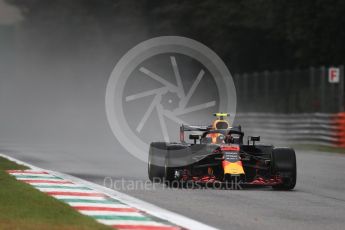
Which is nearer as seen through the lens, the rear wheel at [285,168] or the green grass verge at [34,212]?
the green grass verge at [34,212]

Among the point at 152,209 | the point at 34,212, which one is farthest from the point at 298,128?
the point at 34,212

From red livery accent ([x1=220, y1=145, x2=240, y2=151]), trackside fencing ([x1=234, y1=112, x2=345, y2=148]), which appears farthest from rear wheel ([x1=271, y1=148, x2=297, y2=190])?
trackside fencing ([x1=234, y1=112, x2=345, y2=148])

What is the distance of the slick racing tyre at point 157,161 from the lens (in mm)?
11734

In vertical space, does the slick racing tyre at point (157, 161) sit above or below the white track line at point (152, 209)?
above

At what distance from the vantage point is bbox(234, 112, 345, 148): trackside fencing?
2353cm

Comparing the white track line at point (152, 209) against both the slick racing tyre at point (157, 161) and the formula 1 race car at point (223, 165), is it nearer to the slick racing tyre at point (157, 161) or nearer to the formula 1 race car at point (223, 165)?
the slick racing tyre at point (157, 161)

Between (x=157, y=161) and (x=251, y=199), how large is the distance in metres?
2.03

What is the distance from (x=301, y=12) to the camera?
41.3 m

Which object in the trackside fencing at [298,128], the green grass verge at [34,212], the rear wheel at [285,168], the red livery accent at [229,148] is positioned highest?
the trackside fencing at [298,128]

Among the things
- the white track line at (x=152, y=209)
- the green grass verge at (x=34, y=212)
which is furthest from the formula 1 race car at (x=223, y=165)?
the green grass verge at (x=34, y=212)

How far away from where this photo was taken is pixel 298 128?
26.0 m

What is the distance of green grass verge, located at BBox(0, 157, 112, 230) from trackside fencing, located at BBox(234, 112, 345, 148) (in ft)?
48.6

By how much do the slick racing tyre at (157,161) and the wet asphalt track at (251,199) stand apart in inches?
17.8

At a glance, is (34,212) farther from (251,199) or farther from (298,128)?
(298,128)
